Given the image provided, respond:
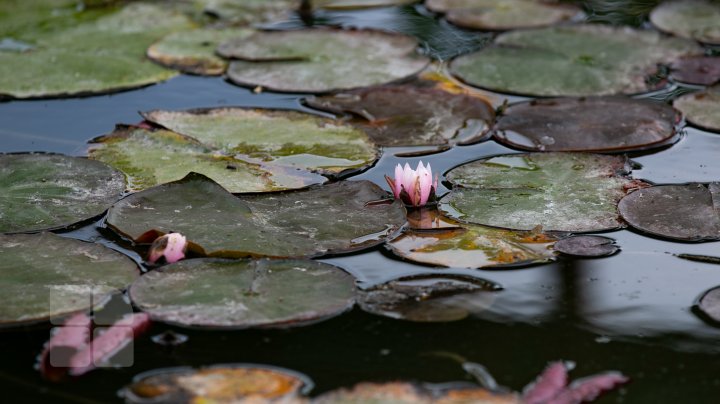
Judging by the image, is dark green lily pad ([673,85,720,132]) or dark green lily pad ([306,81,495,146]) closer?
dark green lily pad ([306,81,495,146])

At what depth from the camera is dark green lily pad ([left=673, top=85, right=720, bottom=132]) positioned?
3512mm

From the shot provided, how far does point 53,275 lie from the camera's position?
241 cm

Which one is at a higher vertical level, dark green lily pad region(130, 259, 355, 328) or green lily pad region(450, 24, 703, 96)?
green lily pad region(450, 24, 703, 96)

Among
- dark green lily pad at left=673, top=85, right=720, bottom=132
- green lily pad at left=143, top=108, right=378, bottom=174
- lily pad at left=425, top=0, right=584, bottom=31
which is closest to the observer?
green lily pad at left=143, top=108, right=378, bottom=174

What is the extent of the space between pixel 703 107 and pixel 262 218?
196cm

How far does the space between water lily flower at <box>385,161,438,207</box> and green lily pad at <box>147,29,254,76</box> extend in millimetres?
1602

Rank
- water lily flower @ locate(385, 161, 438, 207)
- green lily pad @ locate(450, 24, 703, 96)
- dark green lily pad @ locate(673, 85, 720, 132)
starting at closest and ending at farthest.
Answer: water lily flower @ locate(385, 161, 438, 207)
dark green lily pad @ locate(673, 85, 720, 132)
green lily pad @ locate(450, 24, 703, 96)

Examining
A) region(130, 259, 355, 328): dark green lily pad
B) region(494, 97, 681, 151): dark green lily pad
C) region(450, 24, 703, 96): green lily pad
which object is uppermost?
region(450, 24, 703, 96): green lily pad

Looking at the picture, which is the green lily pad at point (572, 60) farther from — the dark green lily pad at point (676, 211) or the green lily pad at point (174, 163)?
the green lily pad at point (174, 163)

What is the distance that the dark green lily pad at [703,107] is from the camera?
138 inches

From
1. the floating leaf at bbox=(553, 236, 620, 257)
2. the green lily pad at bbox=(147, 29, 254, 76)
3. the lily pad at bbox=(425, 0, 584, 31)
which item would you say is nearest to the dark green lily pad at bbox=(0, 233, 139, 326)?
the floating leaf at bbox=(553, 236, 620, 257)

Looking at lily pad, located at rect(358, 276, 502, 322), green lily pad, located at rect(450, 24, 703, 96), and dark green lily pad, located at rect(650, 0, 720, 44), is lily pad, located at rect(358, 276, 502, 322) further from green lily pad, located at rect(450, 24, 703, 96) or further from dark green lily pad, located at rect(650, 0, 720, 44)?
dark green lily pad, located at rect(650, 0, 720, 44)

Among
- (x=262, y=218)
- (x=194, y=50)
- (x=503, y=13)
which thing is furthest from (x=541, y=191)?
(x=503, y=13)

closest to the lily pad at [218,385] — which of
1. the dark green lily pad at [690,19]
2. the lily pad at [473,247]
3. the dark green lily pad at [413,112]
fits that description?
the lily pad at [473,247]
